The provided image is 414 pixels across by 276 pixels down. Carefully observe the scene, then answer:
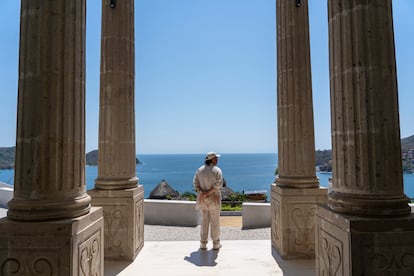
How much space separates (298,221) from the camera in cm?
745

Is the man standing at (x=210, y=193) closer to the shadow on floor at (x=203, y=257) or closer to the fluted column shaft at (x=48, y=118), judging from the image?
the shadow on floor at (x=203, y=257)

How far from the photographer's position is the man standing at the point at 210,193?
818cm

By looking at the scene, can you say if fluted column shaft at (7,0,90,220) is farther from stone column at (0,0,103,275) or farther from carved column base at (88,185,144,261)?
carved column base at (88,185,144,261)

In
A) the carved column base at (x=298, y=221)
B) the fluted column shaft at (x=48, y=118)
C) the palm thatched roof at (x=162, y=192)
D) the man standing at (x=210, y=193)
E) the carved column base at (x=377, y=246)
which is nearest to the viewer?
the carved column base at (x=377, y=246)

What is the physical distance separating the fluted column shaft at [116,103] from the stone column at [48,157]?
320cm

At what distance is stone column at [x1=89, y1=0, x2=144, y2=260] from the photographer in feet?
24.4

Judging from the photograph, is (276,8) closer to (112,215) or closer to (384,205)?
(384,205)

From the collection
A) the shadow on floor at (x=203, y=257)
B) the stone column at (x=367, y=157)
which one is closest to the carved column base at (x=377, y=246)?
the stone column at (x=367, y=157)

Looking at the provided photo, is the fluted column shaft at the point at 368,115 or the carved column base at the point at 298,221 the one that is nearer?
the fluted column shaft at the point at 368,115

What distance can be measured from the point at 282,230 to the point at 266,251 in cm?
96

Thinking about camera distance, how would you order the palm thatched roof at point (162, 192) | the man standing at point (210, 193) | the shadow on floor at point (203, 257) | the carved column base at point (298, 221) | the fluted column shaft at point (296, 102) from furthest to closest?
the palm thatched roof at point (162, 192), the man standing at point (210, 193), the fluted column shaft at point (296, 102), the carved column base at point (298, 221), the shadow on floor at point (203, 257)

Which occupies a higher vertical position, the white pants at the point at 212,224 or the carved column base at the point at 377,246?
the carved column base at the point at 377,246

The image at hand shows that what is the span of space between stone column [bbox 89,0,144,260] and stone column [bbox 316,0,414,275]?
4.65 m

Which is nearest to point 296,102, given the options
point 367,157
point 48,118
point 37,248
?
point 367,157
